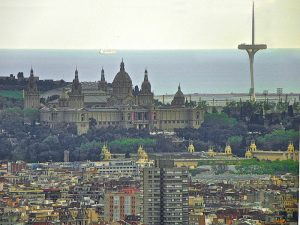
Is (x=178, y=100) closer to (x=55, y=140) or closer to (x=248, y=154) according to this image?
(x=248, y=154)

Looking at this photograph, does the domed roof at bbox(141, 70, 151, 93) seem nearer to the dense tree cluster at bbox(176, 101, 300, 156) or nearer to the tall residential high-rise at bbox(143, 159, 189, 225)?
the dense tree cluster at bbox(176, 101, 300, 156)

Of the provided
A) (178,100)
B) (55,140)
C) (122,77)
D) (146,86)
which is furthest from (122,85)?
(55,140)

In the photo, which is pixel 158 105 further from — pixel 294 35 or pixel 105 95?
pixel 294 35

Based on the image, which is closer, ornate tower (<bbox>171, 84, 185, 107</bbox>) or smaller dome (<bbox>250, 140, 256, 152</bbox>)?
smaller dome (<bbox>250, 140, 256, 152</bbox>)

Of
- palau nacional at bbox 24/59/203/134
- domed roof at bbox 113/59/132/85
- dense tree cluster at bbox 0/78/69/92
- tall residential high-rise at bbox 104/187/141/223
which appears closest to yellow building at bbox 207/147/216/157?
palau nacional at bbox 24/59/203/134

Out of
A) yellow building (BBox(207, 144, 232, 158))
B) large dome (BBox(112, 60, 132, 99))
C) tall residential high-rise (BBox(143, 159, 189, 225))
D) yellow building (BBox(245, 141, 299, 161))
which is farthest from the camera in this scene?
large dome (BBox(112, 60, 132, 99))

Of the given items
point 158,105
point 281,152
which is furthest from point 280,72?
point 158,105
